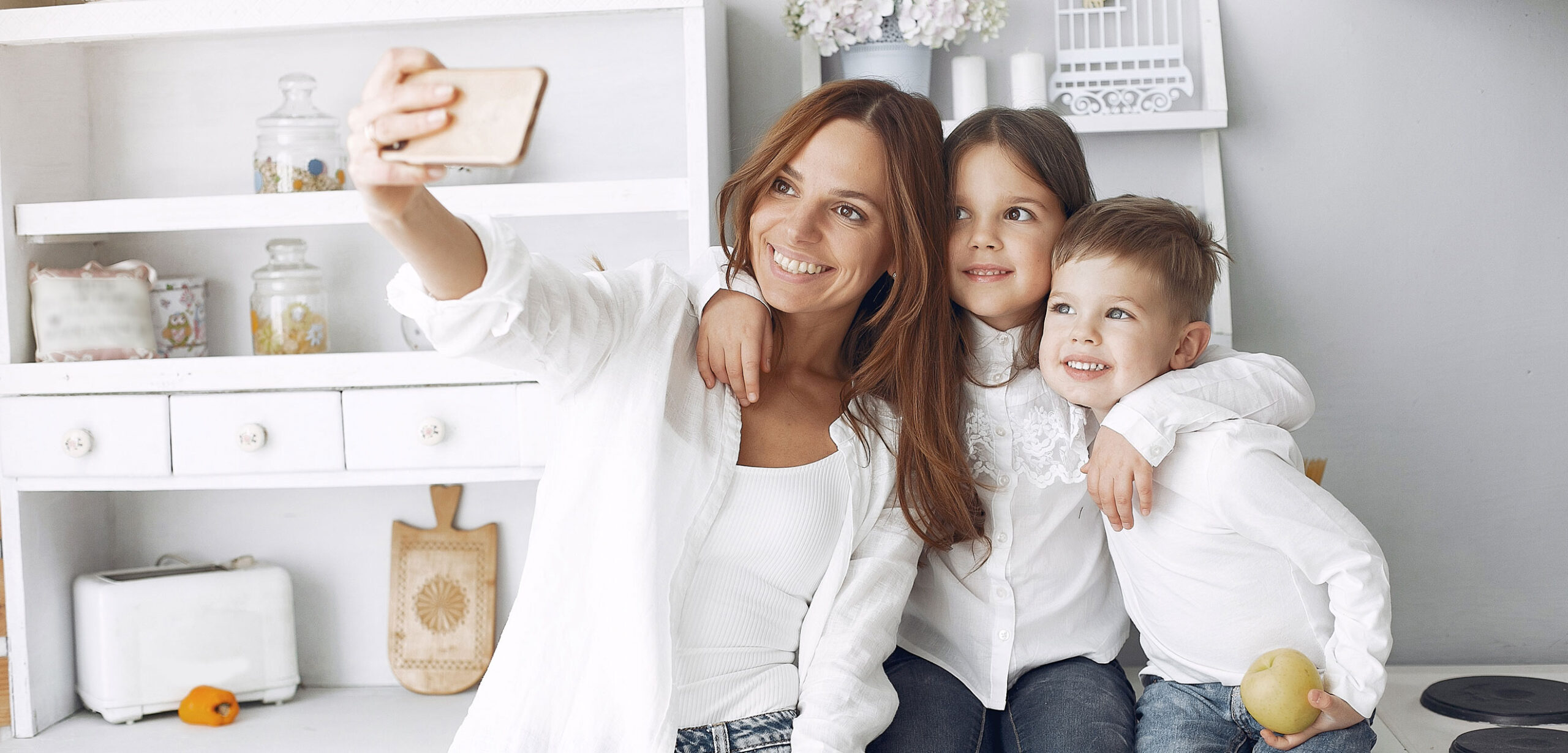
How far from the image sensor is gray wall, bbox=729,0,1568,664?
1727 millimetres

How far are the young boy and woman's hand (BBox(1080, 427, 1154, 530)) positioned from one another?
0.05 meters

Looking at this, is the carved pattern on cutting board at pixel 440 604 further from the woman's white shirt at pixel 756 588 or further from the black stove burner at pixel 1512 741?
the black stove burner at pixel 1512 741

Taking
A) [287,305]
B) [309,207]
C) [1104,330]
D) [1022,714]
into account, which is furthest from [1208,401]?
[287,305]

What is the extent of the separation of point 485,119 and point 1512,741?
56.7 inches

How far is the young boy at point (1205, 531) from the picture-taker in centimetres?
116

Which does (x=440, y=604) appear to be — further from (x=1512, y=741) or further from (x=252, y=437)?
(x=1512, y=741)

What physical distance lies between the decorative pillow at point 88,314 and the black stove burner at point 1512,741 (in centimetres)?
196

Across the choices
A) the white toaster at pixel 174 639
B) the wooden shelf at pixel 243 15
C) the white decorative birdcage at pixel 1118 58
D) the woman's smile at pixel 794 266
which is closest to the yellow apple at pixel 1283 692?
the woman's smile at pixel 794 266

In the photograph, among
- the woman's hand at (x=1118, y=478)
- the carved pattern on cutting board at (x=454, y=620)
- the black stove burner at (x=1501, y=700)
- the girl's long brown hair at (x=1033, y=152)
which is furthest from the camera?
A: the carved pattern on cutting board at (x=454, y=620)

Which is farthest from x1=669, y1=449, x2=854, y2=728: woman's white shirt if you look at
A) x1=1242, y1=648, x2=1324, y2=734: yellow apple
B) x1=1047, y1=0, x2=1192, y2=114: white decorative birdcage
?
x1=1047, y1=0, x2=1192, y2=114: white decorative birdcage

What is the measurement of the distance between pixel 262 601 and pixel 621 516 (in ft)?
3.37

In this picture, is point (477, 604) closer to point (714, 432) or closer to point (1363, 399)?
point (714, 432)

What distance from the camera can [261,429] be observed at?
162 centimetres

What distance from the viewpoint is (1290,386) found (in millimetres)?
1286
